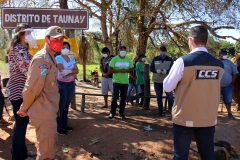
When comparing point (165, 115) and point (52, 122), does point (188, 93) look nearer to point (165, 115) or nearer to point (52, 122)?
point (52, 122)

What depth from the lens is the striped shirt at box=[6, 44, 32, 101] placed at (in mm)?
3451

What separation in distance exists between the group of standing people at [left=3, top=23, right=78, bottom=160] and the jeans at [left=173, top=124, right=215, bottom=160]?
4.66ft

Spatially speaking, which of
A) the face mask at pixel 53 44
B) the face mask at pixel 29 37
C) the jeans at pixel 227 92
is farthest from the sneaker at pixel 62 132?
the jeans at pixel 227 92

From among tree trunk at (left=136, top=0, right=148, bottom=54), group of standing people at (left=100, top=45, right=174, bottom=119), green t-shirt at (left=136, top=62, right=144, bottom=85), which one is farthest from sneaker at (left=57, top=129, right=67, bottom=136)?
tree trunk at (left=136, top=0, right=148, bottom=54)

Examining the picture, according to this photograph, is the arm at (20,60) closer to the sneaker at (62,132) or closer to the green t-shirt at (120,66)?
A: the sneaker at (62,132)

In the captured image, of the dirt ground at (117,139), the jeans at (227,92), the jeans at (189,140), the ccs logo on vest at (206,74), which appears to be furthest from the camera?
the jeans at (227,92)

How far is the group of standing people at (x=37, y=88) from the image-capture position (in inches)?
119

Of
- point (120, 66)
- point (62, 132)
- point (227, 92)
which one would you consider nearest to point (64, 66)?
point (62, 132)

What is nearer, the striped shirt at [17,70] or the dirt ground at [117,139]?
the striped shirt at [17,70]

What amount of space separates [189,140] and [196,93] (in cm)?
53

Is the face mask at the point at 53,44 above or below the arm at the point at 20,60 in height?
above

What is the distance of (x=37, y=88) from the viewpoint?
300 centimetres

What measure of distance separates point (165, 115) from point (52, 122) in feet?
13.1

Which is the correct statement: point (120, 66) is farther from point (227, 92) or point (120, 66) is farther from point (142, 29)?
point (142, 29)
